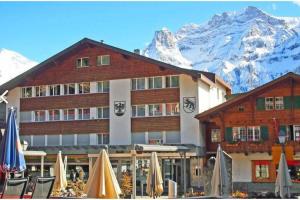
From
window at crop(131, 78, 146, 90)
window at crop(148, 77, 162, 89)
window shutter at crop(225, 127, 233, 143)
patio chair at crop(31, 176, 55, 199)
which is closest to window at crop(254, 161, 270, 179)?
window shutter at crop(225, 127, 233, 143)

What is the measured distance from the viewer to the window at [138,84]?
43.5 meters

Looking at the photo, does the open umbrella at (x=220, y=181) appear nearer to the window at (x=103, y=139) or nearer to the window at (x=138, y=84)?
the window at (x=138, y=84)

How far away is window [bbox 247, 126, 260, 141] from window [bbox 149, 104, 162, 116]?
22.6 ft

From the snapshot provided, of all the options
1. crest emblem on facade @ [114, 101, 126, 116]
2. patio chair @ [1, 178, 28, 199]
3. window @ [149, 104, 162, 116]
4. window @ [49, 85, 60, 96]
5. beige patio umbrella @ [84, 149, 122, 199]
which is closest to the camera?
patio chair @ [1, 178, 28, 199]

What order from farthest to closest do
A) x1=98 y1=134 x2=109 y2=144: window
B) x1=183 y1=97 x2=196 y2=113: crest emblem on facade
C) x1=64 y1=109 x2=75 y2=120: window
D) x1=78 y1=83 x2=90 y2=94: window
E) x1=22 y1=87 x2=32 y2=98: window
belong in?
x1=22 y1=87 x2=32 y2=98: window < x1=64 y1=109 x2=75 y2=120: window < x1=78 y1=83 x2=90 y2=94: window < x1=98 y1=134 x2=109 y2=144: window < x1=183 y1=97 x2=196 y2=113: crest emblem on facade

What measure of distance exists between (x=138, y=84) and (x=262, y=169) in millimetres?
11451

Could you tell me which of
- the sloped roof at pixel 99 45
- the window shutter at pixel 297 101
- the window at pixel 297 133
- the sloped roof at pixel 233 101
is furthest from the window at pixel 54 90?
the window at pixel 297 133

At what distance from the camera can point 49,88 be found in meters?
46.7

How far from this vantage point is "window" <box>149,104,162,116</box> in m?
42.6

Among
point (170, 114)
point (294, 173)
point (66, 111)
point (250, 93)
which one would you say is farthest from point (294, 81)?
point (66, 111)

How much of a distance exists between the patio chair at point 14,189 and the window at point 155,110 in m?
27.9

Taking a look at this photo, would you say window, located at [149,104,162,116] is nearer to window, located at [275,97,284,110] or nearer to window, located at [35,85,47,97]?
window, located at [275,97,284,110]

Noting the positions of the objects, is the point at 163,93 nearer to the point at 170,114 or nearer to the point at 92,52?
the point at 170,114

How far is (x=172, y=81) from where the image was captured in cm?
4244
